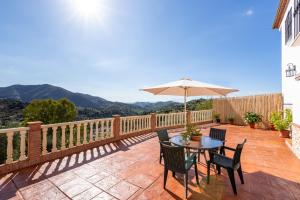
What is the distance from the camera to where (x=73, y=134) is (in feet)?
15.9

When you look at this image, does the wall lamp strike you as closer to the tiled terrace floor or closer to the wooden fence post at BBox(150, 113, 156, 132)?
the tiled terrace floor

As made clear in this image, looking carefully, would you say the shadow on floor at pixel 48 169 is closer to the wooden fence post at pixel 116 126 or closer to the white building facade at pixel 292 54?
the wooden fence post at pixel 116 126

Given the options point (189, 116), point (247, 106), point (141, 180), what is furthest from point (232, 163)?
point (247, 106)

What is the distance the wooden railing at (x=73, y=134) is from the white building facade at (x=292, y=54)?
16.3 ft

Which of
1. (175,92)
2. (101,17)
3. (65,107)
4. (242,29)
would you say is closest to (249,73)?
(242,29)

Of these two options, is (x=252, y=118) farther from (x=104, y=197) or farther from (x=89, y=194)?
(x=89, y=194)

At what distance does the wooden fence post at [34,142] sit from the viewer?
3.65 meters

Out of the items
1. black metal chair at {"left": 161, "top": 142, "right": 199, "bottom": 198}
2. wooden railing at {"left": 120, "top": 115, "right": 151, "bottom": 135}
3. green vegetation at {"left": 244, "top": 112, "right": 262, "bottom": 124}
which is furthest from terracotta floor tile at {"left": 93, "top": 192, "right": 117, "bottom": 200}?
green vegetation at {"left": 244, "top": 112, "right": 262, "bottom": 124}

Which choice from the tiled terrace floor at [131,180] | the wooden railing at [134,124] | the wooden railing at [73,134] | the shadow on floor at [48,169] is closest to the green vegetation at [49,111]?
the wooden railing at [73,134]

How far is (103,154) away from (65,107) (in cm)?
2214

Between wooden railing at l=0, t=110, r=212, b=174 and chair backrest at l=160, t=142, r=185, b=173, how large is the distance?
3.12 metres

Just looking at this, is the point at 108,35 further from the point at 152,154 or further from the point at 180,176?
the point at 180,176

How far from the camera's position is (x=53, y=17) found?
233 inches

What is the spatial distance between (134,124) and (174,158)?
173 inches
